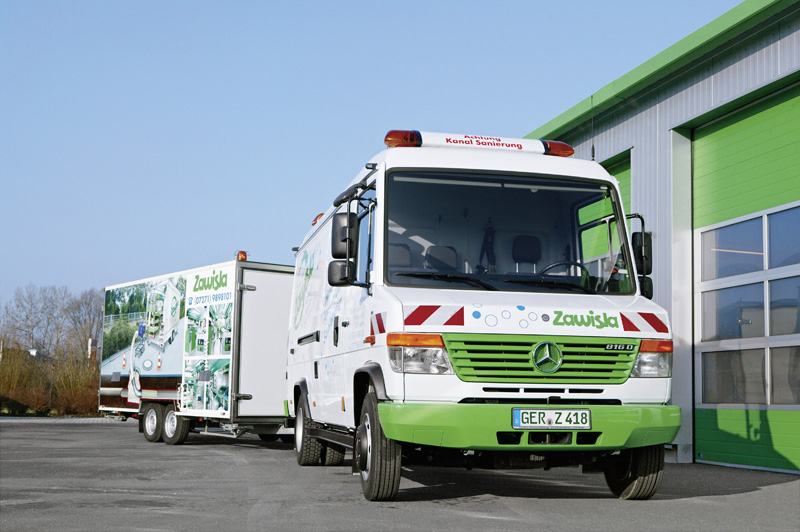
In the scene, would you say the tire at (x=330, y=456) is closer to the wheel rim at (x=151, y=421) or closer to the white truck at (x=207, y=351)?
the white truck at (x=207, y=351)

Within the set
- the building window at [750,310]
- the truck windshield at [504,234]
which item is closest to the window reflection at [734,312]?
the building window at [750,310]

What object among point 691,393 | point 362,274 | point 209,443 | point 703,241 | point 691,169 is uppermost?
point 691,169

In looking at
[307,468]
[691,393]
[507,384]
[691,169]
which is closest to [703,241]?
[691,169]

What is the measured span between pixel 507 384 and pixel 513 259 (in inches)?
48.6

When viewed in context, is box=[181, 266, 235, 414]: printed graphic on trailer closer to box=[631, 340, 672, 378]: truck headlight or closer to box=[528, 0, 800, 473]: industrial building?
box=[528, 0, 800, 473]: industrial building

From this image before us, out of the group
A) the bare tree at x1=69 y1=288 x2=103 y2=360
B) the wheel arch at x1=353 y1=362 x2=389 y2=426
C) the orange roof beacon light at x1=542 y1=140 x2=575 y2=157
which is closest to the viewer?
the wheel arch at x1=353 y1=362 x2=389 y2=426

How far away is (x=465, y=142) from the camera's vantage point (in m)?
8.79

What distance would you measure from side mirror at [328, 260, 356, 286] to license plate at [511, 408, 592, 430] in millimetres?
1891

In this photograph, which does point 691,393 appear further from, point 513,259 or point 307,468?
point 513,259

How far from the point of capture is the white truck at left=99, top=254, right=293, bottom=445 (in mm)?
15250

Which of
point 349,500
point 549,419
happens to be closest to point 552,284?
point 549,419

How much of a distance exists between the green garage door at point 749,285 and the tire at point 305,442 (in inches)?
222

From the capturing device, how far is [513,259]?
7.82 m

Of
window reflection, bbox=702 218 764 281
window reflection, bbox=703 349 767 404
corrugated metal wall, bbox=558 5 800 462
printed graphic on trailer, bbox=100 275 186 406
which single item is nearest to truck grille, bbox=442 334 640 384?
window reflection, bbox=703 349 767 404
